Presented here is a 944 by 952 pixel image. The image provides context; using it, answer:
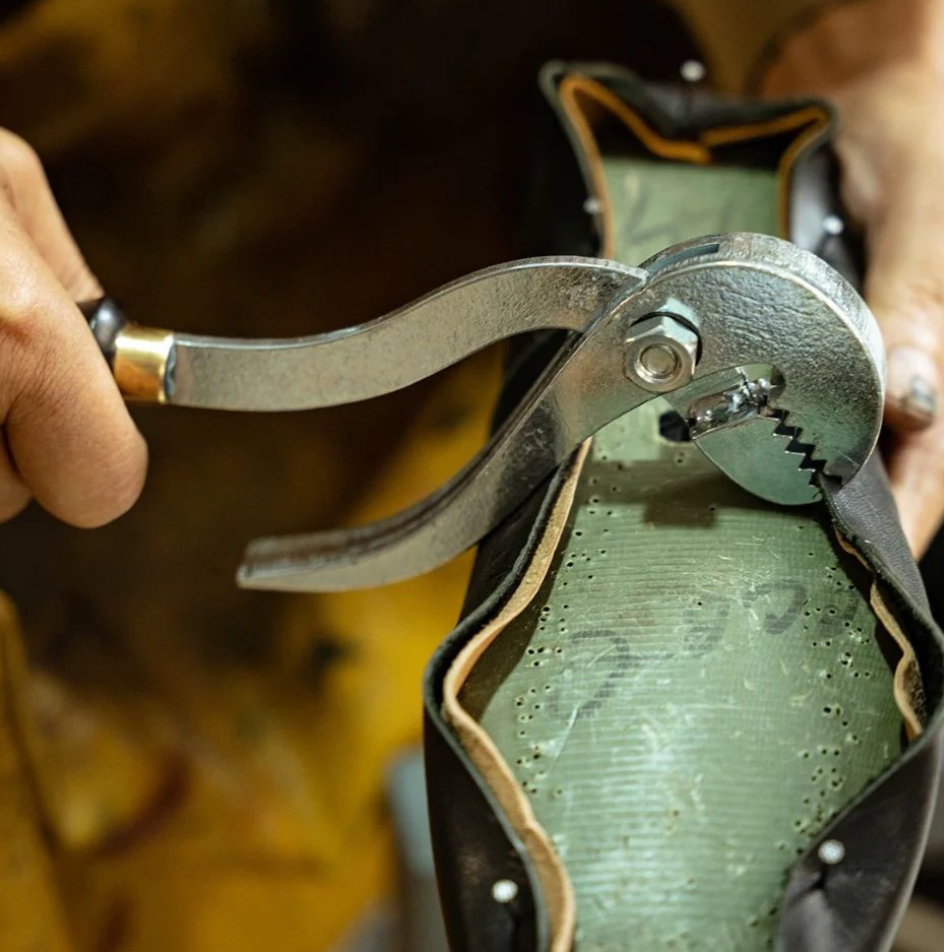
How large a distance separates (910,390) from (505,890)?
26 cm

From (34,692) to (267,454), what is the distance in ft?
0.68

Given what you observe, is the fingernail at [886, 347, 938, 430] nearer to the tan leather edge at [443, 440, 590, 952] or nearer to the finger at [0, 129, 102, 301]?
the tan leather edge at [443, 440, 590, 952]

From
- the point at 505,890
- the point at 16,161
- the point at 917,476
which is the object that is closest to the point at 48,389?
the point at 16,161

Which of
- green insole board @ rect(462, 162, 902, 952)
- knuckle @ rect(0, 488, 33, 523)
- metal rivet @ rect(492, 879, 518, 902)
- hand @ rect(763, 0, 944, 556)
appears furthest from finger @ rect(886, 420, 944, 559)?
knuckle @ rect(0, 488, 33, 523)

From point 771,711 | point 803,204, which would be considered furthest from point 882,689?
point 803,204

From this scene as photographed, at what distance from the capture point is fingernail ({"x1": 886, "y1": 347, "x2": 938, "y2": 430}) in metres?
0.44

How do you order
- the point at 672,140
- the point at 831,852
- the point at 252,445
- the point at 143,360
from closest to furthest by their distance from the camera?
1. the point at 831,852
2. the point at 143,360
3. the point at 672,140
4. the point at 252,445

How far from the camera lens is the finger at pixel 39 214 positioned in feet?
1.46

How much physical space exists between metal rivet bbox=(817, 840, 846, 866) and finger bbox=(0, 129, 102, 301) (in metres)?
0.31

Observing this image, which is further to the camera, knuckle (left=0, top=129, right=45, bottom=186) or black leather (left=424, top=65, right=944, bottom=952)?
knuckle (left=0, top=129, right=45, bottom=186)

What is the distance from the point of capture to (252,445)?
778 millimetres

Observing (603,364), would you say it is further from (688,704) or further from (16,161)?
(16,161)

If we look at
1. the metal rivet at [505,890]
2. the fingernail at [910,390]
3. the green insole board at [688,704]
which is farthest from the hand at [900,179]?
the metal rivet at [505,890]

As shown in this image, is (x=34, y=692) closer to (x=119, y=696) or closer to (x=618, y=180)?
(x=119, y=696)
